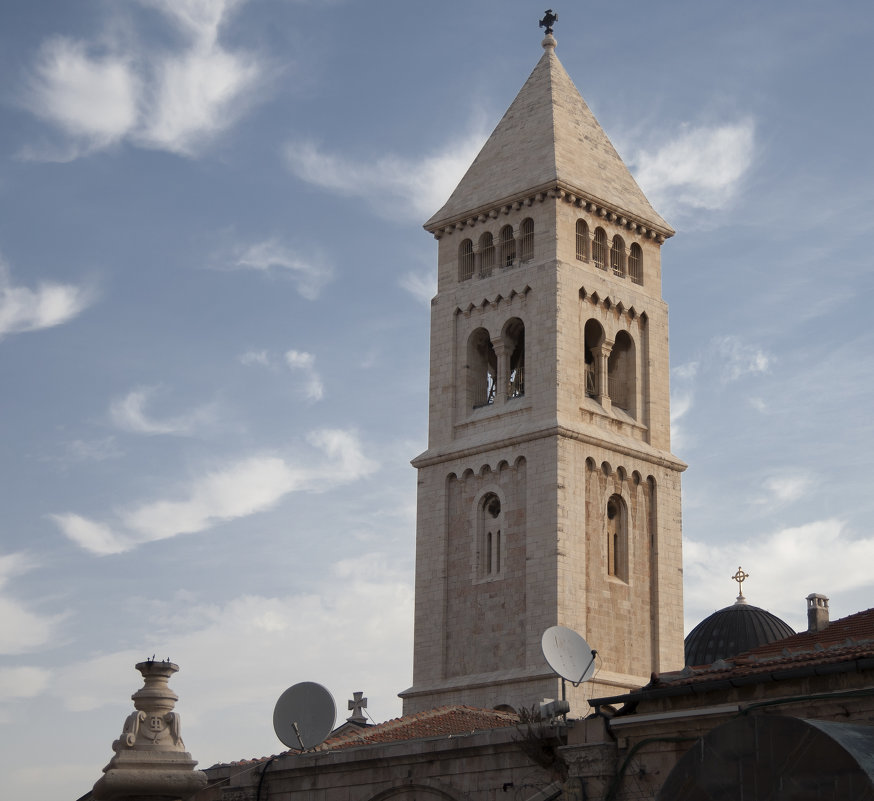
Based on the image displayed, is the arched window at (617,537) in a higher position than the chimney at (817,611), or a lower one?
higher

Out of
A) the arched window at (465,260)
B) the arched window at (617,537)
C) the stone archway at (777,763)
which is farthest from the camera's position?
the arched window at (465,260)

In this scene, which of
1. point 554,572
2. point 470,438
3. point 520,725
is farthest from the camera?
point 470,438

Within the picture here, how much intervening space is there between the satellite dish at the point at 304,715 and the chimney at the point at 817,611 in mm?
13278

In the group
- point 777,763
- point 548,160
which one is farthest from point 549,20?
point 777,763

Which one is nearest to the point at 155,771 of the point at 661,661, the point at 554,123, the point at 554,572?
the point at 554,572

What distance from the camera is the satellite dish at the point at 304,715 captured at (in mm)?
30000

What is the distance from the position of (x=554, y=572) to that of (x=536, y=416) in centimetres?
482

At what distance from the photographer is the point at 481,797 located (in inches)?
1058

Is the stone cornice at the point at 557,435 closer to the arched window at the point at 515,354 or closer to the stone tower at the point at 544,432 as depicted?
the stone tower at the point at 544,432

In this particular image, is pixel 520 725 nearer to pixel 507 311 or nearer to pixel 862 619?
pixel 862 619

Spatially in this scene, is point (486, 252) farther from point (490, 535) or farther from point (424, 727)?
point (424, 727)

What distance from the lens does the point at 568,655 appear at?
27250mm

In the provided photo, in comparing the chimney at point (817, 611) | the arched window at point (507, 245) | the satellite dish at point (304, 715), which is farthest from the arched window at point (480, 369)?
the satellite dish at point (304, 715)

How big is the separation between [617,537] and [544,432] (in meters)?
4.09
